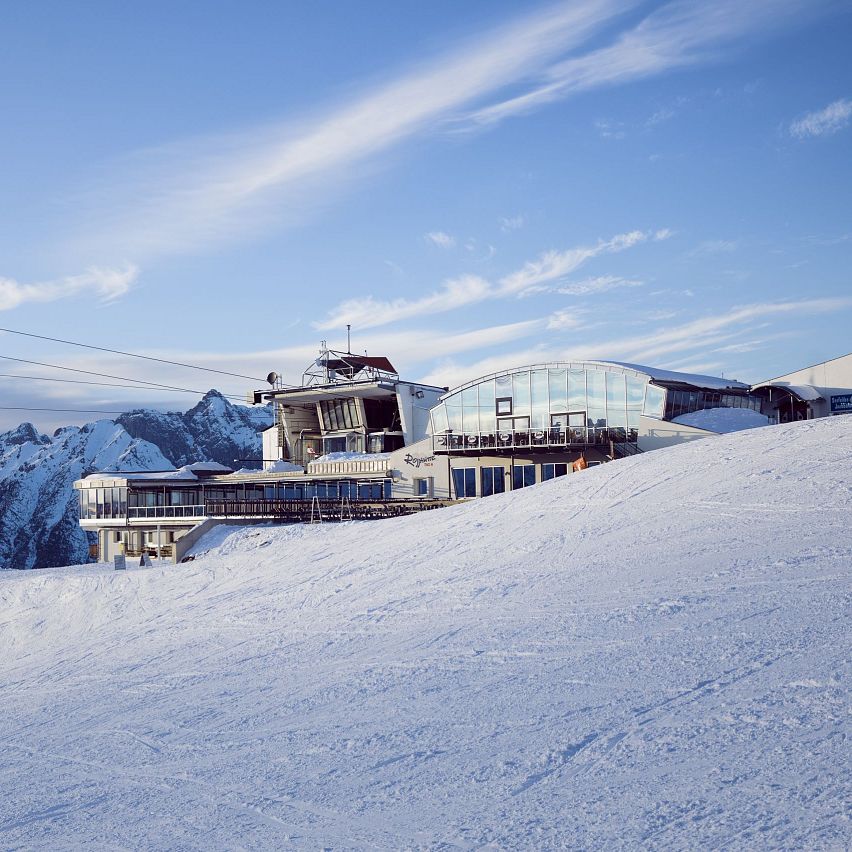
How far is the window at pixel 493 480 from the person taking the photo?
42.2 meters

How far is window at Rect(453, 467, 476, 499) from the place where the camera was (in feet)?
141

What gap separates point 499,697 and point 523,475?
33160 millimetres

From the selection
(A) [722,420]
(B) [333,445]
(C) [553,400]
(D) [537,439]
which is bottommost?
(D) [537,439]

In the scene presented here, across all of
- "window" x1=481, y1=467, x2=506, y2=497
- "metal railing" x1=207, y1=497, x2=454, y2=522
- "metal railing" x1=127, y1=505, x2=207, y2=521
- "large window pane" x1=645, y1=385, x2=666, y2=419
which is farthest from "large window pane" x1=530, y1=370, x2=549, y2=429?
"metal railing" x1=127, y1=505, x2=207, y2=521

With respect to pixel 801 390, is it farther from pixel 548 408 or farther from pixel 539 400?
pixel 539 400

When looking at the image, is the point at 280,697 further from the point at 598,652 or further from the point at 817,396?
the point at 817,396

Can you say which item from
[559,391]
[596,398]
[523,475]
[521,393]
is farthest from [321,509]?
[596,398]

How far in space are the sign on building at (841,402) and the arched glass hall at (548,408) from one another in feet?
56.3

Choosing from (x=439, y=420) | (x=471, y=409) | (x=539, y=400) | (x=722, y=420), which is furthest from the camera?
(x=439, y=420)

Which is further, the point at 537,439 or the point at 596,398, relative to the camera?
the point at 596,398

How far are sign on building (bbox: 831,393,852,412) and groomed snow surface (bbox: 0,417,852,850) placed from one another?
35201mm

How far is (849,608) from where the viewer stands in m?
9.72

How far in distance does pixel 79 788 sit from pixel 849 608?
849 cm

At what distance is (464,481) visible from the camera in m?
43.4
